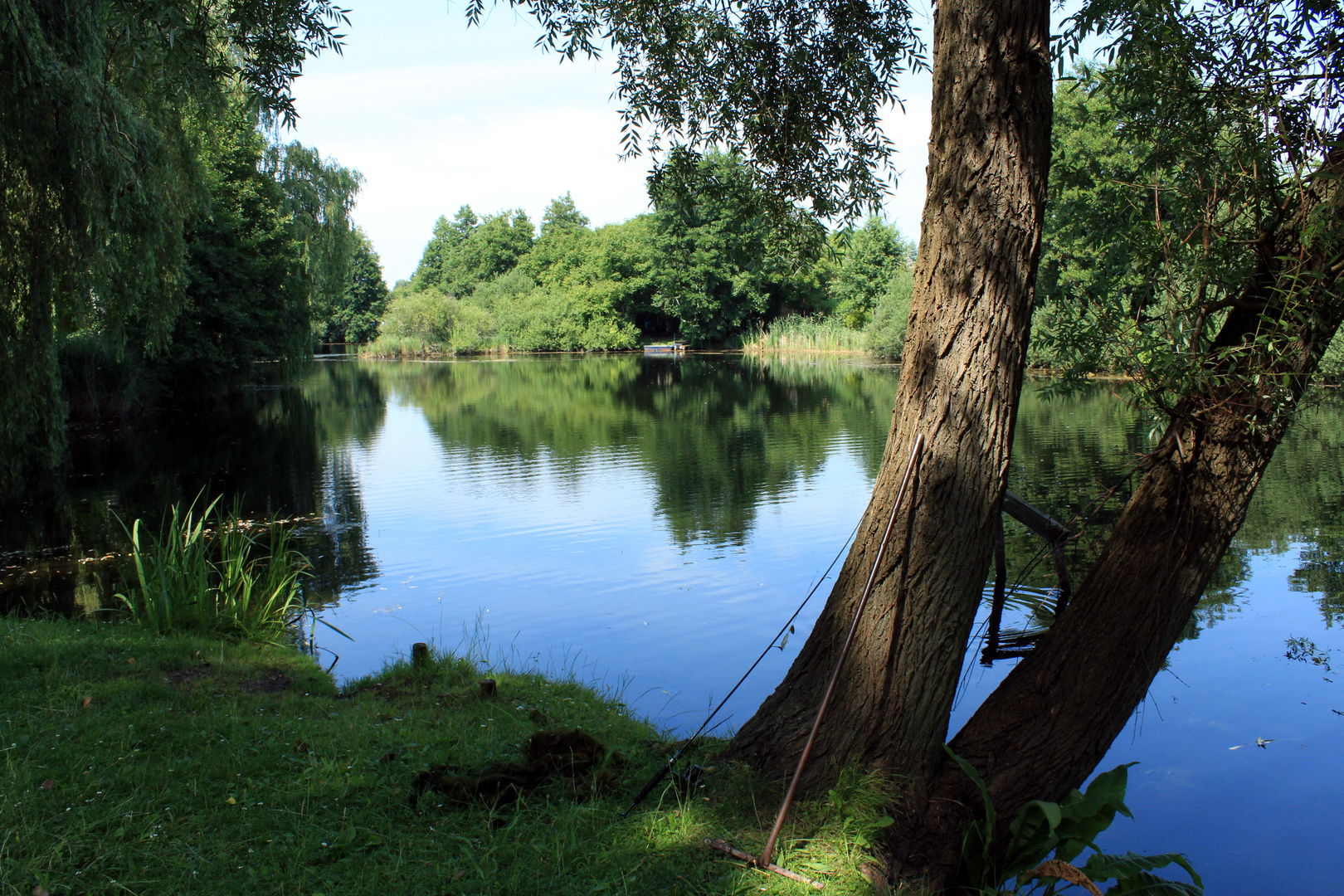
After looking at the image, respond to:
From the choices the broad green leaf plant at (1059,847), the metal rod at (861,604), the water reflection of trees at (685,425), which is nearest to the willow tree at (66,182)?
the metal rod at (861,604)

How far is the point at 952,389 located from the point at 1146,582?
1.14 metres

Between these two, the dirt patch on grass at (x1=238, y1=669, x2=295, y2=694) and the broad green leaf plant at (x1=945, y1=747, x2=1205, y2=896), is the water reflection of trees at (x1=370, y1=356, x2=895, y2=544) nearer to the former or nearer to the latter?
the dirt patch on grass at (x1=238, y1=669, x2=295, y2=694)

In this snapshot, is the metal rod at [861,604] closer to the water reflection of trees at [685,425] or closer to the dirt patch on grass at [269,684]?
the dirt patch on grass at [269,684]

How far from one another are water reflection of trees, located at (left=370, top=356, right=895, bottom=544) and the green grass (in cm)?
832

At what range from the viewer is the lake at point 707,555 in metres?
5.50

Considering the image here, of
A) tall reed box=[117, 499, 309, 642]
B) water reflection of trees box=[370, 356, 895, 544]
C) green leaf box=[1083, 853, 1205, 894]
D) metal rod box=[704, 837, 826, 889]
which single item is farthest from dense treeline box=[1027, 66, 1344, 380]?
water reflection of trees box=[370, 356, 895, 544]

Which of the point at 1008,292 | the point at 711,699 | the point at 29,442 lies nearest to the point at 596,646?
the point at 711,699

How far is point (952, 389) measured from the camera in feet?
11.7

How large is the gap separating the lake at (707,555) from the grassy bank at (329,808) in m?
1.99

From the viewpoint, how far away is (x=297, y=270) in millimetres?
28422

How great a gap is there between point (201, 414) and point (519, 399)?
9.67 metres

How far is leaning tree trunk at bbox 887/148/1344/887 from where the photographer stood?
134 inches

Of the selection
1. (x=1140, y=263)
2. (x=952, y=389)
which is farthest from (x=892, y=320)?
(x=952, y=389)

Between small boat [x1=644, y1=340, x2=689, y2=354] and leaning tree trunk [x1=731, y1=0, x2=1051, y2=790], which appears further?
small boat [x1=644, y1=340, x2=689, y2=354]
